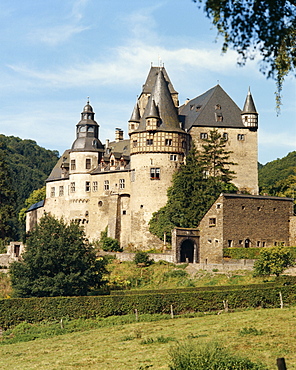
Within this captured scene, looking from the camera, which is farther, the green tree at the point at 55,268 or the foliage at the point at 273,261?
the foliage at the point at 273,261

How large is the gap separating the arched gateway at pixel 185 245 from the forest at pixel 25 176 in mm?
10816

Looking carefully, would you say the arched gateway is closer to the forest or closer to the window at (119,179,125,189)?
the forest

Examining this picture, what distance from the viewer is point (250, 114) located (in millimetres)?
67938

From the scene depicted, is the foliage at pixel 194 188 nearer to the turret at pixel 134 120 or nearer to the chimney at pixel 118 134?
the turret at pixel 134 120

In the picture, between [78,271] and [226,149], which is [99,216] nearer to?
[226,149]

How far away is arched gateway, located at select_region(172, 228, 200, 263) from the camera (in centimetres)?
5616

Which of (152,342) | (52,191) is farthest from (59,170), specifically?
(152,342)

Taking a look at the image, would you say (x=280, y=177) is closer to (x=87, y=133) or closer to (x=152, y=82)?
(x=152, y=82)

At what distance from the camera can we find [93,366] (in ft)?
72.8

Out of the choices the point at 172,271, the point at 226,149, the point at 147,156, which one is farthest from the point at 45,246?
the point at 226,149

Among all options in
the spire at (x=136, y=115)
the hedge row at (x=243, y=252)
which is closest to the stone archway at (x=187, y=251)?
the hedge row at (x=243, y=252)

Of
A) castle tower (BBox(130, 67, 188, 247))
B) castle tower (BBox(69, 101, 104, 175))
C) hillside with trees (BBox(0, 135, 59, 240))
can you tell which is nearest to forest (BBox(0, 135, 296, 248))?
hillside with trees (BBox(0, 135, 59, 240))

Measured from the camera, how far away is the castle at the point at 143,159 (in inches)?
2494

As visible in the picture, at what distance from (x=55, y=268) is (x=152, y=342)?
17.5m
